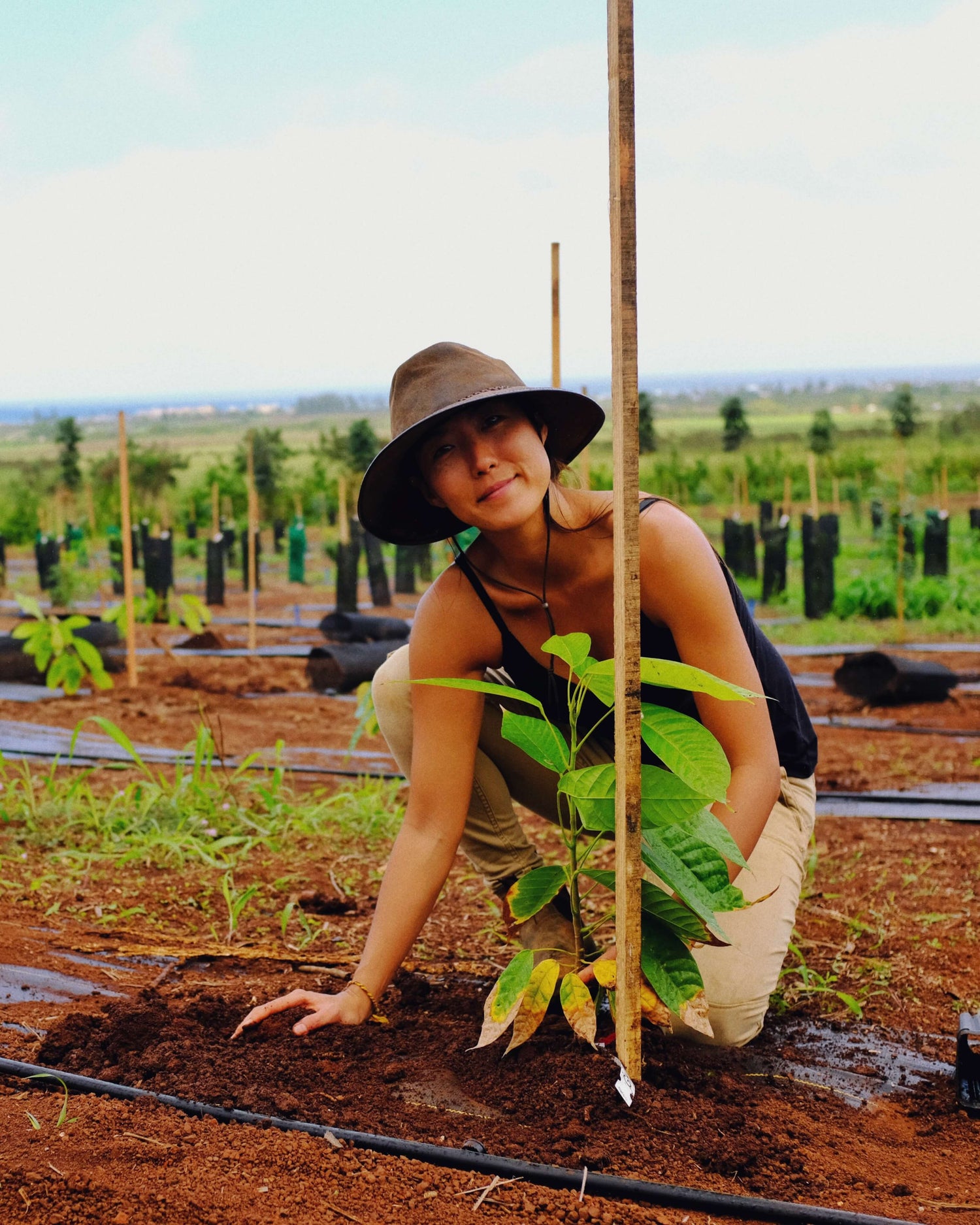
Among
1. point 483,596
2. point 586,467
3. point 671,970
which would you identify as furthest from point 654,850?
point 586,467

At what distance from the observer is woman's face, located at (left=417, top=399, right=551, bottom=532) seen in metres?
1.52

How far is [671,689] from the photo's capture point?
1.81 metres

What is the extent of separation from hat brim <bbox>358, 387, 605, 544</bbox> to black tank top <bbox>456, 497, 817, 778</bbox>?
86 millimetres

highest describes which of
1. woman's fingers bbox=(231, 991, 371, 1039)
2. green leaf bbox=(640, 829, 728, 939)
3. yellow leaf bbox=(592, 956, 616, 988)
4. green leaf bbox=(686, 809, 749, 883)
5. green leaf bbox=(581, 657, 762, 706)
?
green leaf bbox=(581, 657, 762, 706)

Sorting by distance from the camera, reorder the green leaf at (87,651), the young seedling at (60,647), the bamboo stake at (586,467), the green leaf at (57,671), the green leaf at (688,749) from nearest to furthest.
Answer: the green leaf at (688,749)
the bamboo stake at (586,467)
the green leaf at (87,651)
the young seedling at (60,647)
the green leaf at (57,671)

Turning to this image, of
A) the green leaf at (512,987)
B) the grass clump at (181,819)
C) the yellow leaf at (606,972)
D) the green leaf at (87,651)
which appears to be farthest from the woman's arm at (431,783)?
the green leaf at (87,651)

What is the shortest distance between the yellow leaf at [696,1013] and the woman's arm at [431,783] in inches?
16.7

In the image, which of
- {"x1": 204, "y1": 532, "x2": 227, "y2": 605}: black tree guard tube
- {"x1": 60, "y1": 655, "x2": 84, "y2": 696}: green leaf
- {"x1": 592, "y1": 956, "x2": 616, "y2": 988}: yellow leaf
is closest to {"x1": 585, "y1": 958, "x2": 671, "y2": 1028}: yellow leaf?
{"x1": 592, "y1": 956, "x2": 616, "y2": 988}: yellow leaf

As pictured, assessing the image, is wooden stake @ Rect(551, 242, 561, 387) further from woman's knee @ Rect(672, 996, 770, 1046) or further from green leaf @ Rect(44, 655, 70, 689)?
green leaf @ Rect(44, 655, 70, 689)

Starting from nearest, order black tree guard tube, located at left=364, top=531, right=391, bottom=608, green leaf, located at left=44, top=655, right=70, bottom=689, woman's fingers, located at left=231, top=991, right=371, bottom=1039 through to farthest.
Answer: woman's fingers, located at left=231, top=991, right=371, bottom=1039, green leaf, located at left=44, top=655, right=70, bottom=689, black tree guard tube, located at left=364, top=531, right=391, bottom=608

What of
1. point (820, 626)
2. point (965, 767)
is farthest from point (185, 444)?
point (965, 767)

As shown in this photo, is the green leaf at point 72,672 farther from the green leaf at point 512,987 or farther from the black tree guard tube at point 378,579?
the black tree guard tube at point 378,579

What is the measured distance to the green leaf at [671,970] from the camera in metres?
1.42

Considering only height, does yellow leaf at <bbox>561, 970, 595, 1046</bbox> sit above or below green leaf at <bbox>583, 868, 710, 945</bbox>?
below
